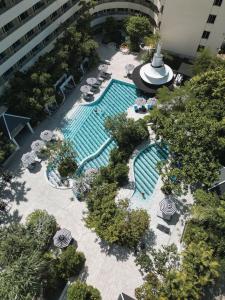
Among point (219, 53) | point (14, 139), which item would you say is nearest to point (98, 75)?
point (14, 139)

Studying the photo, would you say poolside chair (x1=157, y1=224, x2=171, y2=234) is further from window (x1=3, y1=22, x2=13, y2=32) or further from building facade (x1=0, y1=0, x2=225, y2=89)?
window (x1=3, y1=22, x2=13, y2=32)

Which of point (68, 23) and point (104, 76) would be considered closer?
point (68, 23)

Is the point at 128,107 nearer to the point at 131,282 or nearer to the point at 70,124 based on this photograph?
the point at 70,124

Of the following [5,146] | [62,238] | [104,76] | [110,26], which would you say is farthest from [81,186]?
[110,26]

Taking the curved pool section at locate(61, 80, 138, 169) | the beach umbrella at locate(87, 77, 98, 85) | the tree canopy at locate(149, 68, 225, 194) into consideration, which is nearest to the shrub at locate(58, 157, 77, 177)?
the curved pool section at locate(61, 80, 138, 169)

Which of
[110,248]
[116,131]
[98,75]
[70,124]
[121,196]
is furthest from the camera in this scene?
[98,75]

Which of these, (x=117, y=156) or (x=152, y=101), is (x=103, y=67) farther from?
(x=117, y=156)

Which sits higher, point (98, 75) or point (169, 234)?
point (98, 75)
